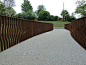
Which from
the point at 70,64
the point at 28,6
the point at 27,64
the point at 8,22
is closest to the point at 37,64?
the point at 27,64

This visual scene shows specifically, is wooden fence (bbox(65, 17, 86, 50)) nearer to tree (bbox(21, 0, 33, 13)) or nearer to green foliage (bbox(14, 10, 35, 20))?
green foliage (bbox(14, 10, 35, 20))

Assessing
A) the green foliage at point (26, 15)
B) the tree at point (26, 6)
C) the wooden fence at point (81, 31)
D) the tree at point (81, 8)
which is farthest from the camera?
the tree at point (26, 6)

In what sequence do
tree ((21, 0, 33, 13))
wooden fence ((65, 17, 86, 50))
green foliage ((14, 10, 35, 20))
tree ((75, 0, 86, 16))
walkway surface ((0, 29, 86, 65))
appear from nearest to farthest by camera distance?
walkway surface ((0, 29, 86, 65)), wooden fence ((65, 17, 86, 50)), tree ((75, 0, 86, 16)), green foliage ((14, 10, 35, 20)), tree ((21, 0, 33, 13))

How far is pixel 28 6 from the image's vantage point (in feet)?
308

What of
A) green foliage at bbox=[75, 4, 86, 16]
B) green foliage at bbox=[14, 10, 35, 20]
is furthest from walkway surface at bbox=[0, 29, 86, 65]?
green foliage at bbox=[14, 10, 35, 20]

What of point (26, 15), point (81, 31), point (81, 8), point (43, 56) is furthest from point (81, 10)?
point (43, 56)

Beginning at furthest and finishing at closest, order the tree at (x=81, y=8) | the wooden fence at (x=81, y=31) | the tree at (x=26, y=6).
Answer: the tree at (x=26, y=6) → the tree at (x=81, y=8) → the wooden fence at (x=81, y=31)

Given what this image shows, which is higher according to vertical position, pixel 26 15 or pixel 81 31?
pixel 26 15

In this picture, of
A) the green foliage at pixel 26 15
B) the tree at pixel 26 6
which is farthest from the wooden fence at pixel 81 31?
the tree at pixel 26 6

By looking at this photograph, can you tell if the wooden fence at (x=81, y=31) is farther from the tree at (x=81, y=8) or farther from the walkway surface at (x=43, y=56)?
the tree at (x=81, y=8)

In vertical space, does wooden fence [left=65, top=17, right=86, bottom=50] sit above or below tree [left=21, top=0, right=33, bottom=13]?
below

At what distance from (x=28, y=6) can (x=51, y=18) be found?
27342 mm

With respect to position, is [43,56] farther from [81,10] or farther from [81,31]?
[81,10]

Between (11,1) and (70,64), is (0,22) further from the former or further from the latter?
(11,1)
